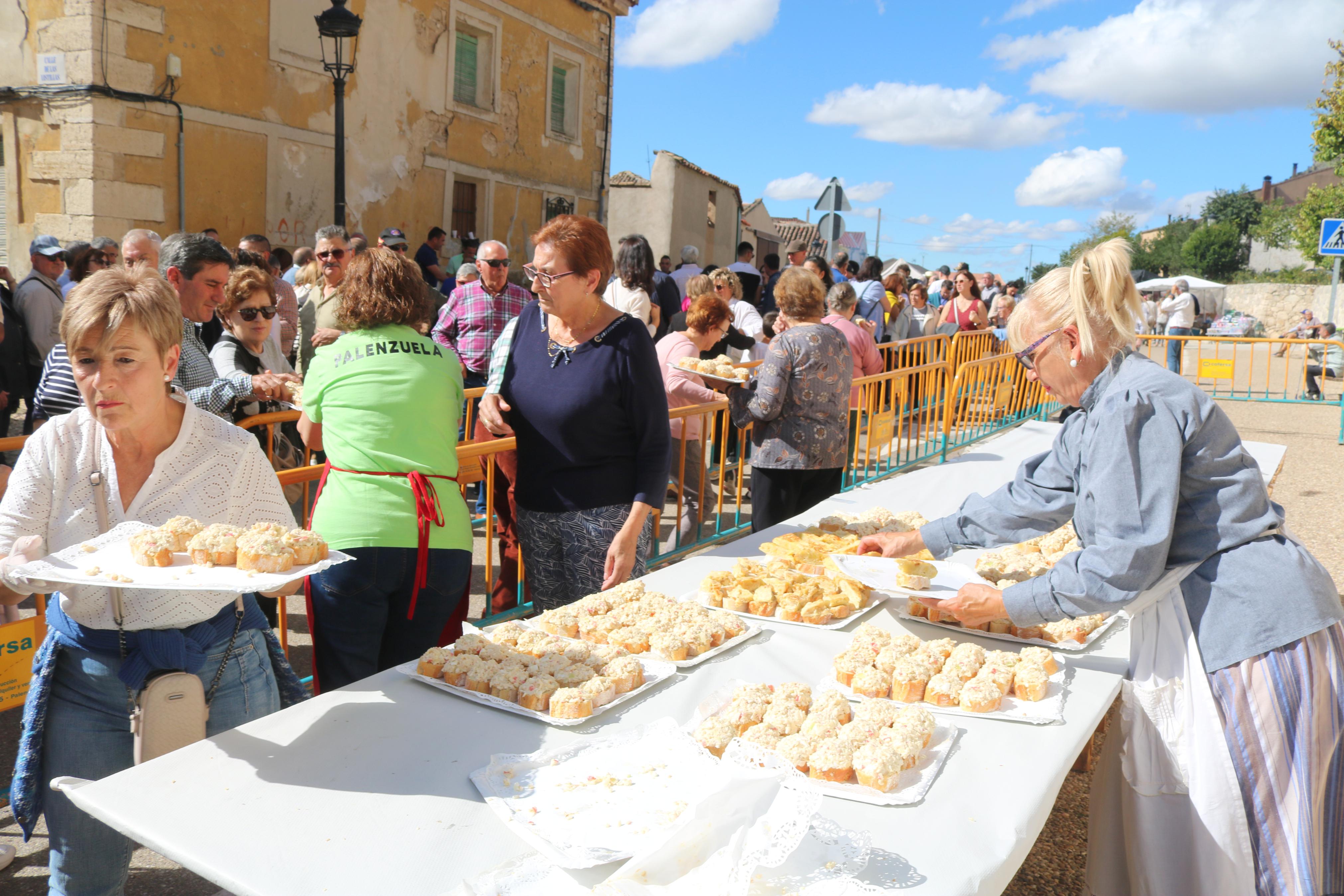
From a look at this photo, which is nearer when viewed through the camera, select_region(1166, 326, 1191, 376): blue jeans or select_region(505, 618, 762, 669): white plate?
select_region(505, 618, 762, 669): white plate

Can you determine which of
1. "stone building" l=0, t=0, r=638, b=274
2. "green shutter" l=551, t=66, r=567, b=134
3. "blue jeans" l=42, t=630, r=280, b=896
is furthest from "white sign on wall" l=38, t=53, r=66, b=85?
"blue jeans" l=42, t=630, r=280, b=896

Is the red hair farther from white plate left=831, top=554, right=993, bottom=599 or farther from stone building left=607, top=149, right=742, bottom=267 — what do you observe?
stone building left=607, top=149, right=742, bottom=267

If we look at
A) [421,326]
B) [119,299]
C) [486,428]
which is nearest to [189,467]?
[119,299]

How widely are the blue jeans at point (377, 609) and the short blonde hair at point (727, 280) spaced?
495 cm

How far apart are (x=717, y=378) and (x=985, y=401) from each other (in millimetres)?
5376

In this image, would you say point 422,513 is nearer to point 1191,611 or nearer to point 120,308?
point 120,308

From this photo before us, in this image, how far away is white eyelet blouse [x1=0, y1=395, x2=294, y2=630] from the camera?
2.11 metres

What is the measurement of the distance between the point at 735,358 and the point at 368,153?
347 inches

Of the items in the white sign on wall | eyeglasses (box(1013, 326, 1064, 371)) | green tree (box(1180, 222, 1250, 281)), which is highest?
green tree (box(1180, 222, 1250, 281))

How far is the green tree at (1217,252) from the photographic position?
62781mm

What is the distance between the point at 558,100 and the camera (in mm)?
19172

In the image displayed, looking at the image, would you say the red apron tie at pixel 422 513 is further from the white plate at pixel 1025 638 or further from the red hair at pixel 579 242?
the white plate at pixel 1025 638

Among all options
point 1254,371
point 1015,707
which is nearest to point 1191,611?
point 1015,707

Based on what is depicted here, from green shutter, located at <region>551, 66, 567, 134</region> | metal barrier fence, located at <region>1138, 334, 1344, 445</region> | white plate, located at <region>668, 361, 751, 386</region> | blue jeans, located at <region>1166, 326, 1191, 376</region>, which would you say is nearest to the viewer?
white plate, located at <region>668, 361, 751, 386</region>
